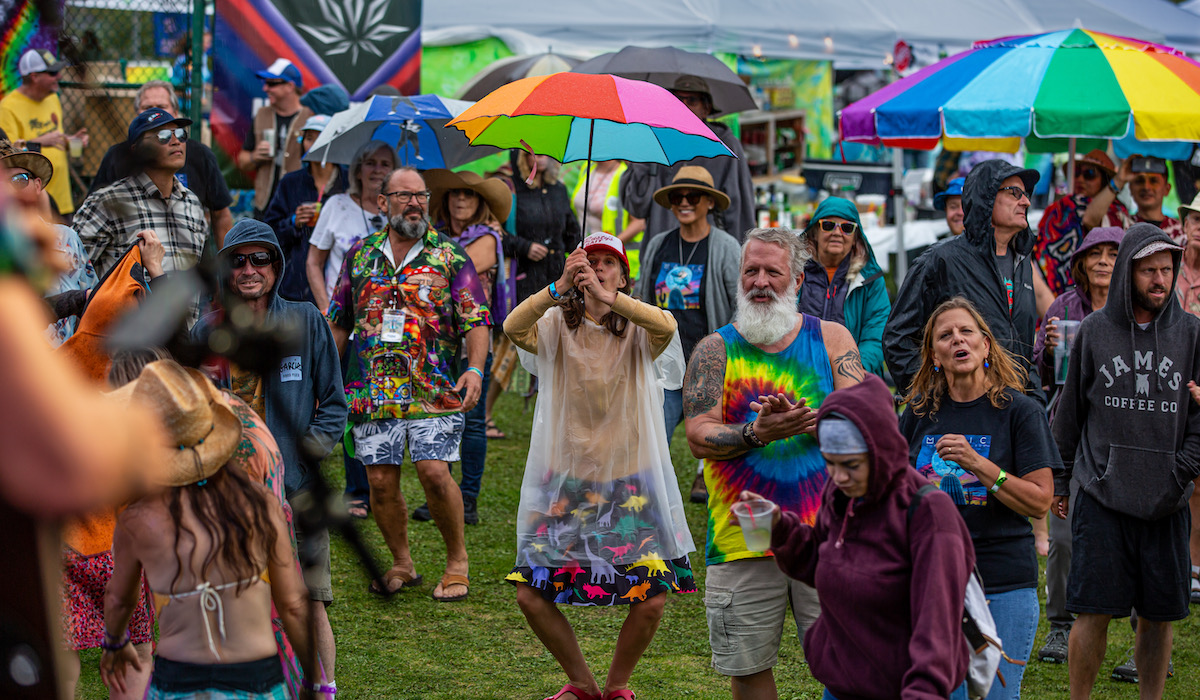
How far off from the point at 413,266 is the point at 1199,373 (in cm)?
368

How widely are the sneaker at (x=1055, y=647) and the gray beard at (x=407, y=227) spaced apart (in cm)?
371

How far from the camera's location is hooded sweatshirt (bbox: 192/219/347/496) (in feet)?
14.9

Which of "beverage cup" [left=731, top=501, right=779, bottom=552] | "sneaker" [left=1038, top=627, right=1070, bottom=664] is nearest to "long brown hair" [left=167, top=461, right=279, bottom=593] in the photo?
"beverage cup" [left=731, top=501, right=779, bottom=552]

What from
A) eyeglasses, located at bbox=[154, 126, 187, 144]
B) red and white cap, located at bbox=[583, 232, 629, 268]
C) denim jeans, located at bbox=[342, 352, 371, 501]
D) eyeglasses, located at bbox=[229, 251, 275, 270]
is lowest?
denim jeans, located at bbox=[342, 352, 371, 501]

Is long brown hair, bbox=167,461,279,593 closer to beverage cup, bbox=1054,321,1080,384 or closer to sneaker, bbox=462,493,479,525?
beverage cup, bbox=1054,321,1080,384

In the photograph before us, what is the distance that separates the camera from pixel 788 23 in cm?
1412

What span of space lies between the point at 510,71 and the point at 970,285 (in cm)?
712

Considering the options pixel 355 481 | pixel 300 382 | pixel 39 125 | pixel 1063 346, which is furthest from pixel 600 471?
pixel 39 125

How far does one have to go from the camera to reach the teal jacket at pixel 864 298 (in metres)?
6.03

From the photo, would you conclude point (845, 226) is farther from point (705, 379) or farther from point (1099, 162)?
point (1099, 162)

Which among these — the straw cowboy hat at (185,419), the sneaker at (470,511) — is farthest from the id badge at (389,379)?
the straw cowboy hat at (185,419)

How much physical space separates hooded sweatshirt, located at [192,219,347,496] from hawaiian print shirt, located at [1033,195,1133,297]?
5.37m

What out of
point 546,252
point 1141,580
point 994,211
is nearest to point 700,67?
point 546,252

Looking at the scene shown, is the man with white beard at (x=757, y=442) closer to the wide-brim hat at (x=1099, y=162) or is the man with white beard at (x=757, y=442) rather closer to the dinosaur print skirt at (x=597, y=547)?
→ the dinosaur print skirt at (x=597, y=547)
